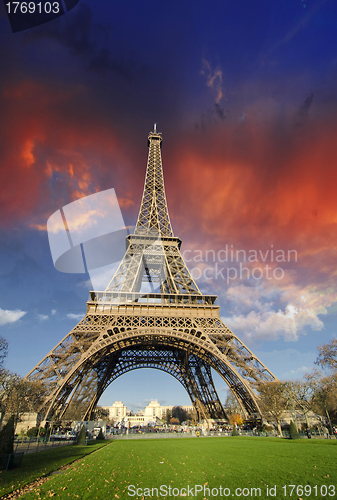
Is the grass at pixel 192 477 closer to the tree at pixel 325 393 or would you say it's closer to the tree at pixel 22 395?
the tree at pixel 22 395

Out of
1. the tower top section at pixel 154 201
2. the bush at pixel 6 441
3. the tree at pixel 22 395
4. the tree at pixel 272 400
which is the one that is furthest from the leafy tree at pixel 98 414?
the bush at pixel 6 441

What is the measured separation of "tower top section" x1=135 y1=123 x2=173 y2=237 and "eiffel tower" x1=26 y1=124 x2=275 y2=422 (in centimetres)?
39

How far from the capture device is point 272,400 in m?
29.2

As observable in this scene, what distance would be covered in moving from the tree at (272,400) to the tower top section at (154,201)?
28450mm

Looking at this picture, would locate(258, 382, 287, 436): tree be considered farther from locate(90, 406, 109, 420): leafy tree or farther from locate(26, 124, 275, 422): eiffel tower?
locate(90, 406, 109, 420): leafy tree

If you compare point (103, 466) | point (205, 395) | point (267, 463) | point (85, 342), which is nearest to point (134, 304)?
point (85, 342)

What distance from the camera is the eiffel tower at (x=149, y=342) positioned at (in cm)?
3002

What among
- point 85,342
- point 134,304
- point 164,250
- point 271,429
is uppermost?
point 164,250

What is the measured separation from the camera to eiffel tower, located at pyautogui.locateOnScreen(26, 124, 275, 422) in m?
30.0

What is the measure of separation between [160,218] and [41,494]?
155 feet

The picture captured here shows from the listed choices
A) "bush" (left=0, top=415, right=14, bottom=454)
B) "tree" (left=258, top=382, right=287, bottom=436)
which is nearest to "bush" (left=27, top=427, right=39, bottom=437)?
"bush" (left=0, top=415, right=14, bottom=454)

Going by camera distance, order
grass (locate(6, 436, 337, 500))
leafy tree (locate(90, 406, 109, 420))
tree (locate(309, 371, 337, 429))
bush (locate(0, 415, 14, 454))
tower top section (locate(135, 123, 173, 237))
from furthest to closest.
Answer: tower top section (locate(135, 123, 173, 237)) < leafy tree (locate(90, 406, 109, 420)) < tree (locate(309, 371, 337, 429)) < bush (locate(0, 415, 14, 454)) < grass (locate(6, 436, 337, 500))

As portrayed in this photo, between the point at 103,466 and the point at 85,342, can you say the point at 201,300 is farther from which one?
the point at 103,466

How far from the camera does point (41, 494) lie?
7.59 meters
